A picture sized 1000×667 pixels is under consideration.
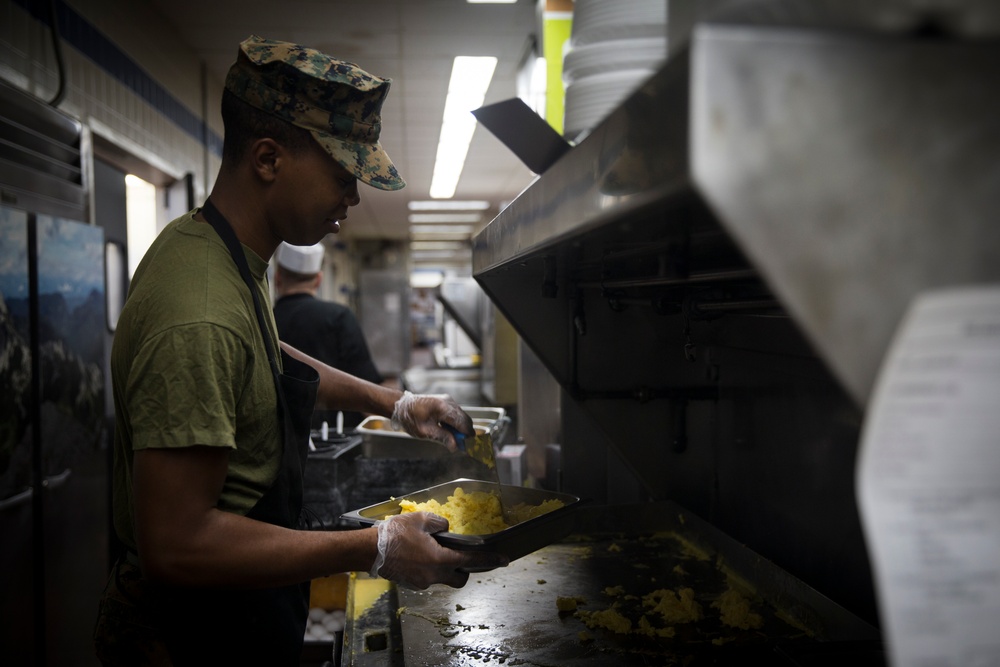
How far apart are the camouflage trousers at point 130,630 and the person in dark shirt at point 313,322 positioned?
2.48 metres

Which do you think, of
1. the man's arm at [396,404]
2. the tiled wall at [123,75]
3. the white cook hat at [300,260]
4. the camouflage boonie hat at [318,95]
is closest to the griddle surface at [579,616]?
the man's arm at [396,404]

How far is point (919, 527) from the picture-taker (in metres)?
0.49

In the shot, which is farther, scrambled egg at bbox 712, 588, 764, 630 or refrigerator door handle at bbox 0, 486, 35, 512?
refrigerator door handle at bbox 0, 486, 35, 512

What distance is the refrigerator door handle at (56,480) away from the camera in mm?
→ 2779

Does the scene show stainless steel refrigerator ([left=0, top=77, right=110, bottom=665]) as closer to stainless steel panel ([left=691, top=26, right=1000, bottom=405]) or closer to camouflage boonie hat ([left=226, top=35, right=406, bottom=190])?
camouflage boonie hat ([left=226, top=35, right=406, bottom=190])

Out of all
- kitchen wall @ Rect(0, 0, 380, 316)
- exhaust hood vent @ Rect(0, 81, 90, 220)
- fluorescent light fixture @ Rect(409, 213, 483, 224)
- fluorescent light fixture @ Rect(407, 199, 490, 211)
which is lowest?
exhaust hood vent @ Rect(0, 81, 90, 220)

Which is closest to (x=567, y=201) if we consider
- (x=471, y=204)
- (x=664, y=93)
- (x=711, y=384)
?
(x=664, y=93)

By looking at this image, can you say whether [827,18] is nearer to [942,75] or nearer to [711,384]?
[942,75]

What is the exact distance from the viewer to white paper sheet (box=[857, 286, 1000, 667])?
1.57 feet

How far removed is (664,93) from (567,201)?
330 mm

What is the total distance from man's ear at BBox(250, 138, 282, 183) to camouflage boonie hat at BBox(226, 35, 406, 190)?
6 cm

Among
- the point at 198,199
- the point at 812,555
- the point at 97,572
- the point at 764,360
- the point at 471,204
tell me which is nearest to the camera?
the point at 812,555

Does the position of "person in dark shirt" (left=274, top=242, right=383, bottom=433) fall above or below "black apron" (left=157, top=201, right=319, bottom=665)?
above

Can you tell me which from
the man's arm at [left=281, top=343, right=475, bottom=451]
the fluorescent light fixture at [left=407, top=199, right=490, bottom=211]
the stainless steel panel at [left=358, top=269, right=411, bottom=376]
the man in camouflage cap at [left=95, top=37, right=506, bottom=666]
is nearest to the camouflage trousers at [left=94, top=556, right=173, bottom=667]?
the man in camouflage cap at [left=95, top=37, right=506, bottom=666]
